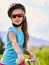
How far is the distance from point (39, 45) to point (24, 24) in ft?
4.91

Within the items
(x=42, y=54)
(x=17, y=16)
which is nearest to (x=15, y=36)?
(x=17, y=16)

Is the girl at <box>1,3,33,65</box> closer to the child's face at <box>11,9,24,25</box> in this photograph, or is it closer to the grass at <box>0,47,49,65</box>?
the child's face at <box>11,9,24,25</box>

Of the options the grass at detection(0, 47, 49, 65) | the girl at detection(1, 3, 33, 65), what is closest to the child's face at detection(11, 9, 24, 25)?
the girl at detection(1, 3, 33, 65)

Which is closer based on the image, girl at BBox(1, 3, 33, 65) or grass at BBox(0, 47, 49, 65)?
girl at BBox(1, 3, 33, 65)

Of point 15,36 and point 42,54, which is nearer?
point 15,36

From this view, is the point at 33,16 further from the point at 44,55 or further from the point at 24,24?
the point at 24,24

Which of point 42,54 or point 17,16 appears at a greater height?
point 17,16

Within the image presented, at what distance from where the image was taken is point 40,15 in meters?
3.32

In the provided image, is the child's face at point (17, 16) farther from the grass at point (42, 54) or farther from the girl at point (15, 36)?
the grass at point (42, 54)

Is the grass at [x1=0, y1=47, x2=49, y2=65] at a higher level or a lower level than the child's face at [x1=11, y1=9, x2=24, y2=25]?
lower

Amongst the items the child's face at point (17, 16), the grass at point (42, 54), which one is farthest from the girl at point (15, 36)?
the grass at point (42, 54)

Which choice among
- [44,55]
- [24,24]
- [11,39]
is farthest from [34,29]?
[11,39]

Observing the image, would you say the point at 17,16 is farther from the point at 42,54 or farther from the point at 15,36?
the point at 42,54

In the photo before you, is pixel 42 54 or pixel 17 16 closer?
pixel 17 16
